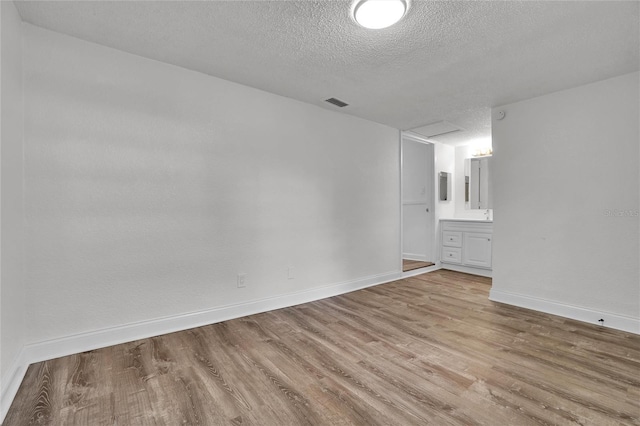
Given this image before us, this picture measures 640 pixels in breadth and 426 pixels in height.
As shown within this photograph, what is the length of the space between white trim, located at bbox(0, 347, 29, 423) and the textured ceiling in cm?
223

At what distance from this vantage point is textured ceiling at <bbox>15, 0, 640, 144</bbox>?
182 cm

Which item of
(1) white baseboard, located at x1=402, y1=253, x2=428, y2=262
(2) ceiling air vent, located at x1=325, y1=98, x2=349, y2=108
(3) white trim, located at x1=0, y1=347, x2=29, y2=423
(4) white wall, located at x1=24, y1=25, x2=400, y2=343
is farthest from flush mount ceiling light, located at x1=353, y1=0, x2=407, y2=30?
(1) white baseboard, located at x1=402, y1=253, x2=428, y2=262

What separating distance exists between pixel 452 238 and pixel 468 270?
59cm

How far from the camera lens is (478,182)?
5.27 m

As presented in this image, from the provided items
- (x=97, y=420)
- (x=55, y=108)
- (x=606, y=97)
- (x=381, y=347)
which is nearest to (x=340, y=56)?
(x=55, y=108)

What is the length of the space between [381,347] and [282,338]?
811 mm

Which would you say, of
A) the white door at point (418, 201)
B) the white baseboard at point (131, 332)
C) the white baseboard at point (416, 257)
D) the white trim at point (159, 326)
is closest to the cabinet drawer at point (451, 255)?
the white door at point (418, 201)

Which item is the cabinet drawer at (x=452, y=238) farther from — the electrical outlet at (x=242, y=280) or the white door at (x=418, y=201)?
the electrical outlet at (x=242, y=280)

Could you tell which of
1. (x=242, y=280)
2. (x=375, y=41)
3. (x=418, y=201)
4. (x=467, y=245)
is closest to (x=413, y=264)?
(x=467, y=245)

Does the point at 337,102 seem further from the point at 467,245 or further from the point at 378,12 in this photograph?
the point at 467,245

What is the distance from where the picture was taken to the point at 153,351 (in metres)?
2.15

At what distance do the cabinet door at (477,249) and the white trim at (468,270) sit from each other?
11 cm

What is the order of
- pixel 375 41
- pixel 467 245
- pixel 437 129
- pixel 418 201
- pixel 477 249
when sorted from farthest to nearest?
pixel 418 201 < pixel 467 245 < pixel 477 249 < pixel 437 129 < pixel 375 41

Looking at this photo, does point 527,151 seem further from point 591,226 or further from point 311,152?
point 311,152
